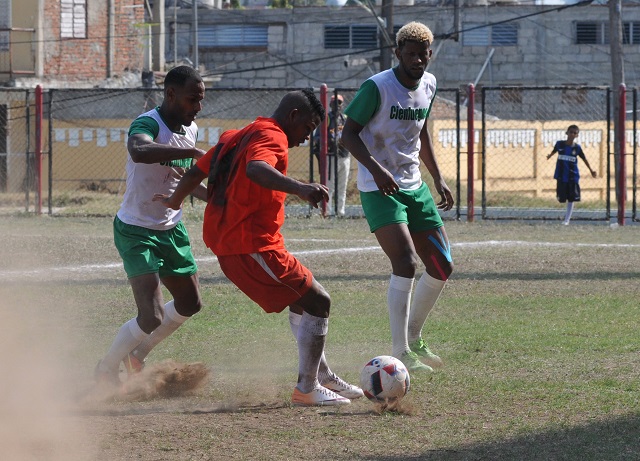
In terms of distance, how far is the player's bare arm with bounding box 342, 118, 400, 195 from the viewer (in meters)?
6.50

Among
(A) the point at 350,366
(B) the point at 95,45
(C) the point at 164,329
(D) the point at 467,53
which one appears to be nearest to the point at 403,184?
(A) the point at 350,366

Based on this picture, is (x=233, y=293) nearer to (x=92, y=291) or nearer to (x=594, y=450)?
(x=92, y=291)

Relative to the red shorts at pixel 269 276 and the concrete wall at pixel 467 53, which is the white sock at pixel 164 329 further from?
the concrete wall at pixel 467 53

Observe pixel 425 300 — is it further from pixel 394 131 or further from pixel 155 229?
pixel 155 229

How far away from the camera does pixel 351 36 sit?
43094mm

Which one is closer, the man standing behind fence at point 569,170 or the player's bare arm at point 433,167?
the player's bare arm at point 433,167

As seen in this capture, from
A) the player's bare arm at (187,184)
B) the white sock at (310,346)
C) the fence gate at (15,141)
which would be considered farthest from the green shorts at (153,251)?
the fence gate at (15,141)

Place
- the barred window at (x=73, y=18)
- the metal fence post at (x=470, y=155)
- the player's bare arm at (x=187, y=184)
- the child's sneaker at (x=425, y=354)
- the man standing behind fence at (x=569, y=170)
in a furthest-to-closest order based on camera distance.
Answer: the barred window at (x=73, y=18), the man standing behind fence at (x=569, y=170), the metal fence post at (x=470, y=155), the child's sneaker at (x=425, y=354), the player's bare arm at (x=187, y=184)

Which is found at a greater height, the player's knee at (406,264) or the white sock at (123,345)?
the player's knee at (406,264)

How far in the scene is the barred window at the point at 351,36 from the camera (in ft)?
141

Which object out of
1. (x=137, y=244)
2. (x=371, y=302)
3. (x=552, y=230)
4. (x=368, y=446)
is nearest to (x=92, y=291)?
(x=371, y=302)

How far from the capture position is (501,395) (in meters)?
5.97

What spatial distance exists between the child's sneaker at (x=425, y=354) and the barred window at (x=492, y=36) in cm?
3650

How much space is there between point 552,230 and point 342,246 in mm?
4656
